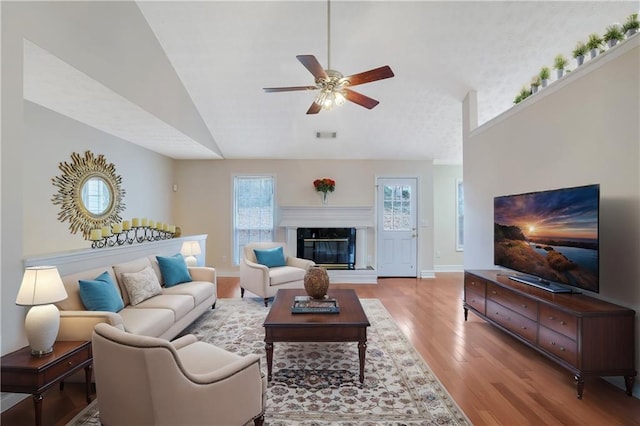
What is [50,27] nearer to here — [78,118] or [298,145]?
[78,118]

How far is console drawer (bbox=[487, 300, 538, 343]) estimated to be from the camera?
278cm

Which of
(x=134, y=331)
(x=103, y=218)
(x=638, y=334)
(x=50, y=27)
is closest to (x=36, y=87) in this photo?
(x=50, y=27)

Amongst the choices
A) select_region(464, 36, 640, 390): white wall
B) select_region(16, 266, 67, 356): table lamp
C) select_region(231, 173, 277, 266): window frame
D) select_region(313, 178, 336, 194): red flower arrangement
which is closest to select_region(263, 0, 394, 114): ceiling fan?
select_region(464, 36, 640, 390): white wall

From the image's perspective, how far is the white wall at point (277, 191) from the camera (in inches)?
262

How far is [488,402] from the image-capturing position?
7.33ft

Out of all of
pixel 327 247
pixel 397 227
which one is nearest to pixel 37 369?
pixel 327 247

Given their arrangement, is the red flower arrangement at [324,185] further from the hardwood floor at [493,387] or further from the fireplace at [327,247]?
the hardwood floor at [493,387]

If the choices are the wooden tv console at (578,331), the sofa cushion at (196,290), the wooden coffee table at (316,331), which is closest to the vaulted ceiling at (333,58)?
the sofa cushion at (196,290)

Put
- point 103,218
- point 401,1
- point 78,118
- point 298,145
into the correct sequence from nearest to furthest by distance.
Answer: point 401,1
point 78,118
point 103,218
point 298,145

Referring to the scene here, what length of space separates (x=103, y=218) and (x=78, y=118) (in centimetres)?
141

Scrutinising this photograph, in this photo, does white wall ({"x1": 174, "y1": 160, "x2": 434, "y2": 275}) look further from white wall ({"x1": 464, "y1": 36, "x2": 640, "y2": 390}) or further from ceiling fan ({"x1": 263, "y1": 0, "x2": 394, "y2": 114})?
ceiling fan ({"x1": 263, "y1": 0, "x2": 394, "y2": 114})

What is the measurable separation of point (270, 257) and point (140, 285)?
211 centimetres

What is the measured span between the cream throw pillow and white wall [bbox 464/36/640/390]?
13.6 ft

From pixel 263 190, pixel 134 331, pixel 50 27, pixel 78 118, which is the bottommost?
pixel 134 331
